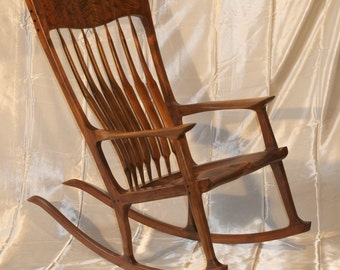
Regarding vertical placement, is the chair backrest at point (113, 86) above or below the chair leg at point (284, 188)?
above

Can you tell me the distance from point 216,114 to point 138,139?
473mm

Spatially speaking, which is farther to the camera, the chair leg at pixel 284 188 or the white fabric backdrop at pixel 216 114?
the white fabric backdrop at pixel 216 114

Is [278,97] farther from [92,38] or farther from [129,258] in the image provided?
[129,258]

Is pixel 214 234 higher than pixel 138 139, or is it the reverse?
pixel 138 139

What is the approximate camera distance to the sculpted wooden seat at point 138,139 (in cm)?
166

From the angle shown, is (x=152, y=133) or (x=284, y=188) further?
(x=284, y=188)

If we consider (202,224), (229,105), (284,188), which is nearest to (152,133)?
(202,224)

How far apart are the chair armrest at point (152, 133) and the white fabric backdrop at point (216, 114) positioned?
1.87ft

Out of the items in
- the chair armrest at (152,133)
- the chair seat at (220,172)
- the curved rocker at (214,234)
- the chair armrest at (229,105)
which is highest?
the chair armrest at (152,133)

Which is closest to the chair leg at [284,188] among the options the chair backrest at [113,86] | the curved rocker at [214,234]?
the curved rocker at [214,234]

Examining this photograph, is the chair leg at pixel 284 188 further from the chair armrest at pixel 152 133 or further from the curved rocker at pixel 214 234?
the chair armrest at pixel 152 133

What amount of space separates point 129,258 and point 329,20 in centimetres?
101

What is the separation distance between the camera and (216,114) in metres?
2.33

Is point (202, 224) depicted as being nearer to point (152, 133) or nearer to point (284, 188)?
point (152, 133)
